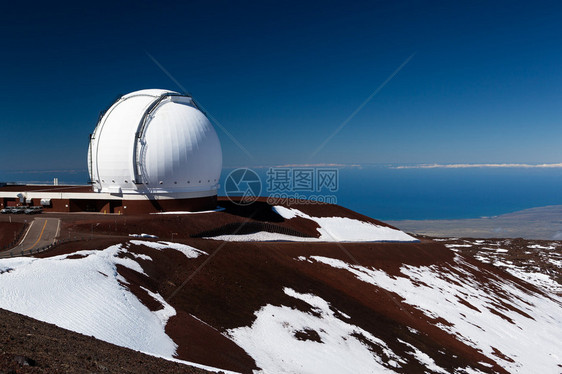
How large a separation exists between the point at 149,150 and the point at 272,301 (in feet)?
66.7

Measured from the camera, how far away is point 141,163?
33500 mm

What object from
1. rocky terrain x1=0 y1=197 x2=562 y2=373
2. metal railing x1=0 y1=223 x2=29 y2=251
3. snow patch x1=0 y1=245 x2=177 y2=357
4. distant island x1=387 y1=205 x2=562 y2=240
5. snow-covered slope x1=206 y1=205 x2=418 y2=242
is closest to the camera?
snow patch x1=0 y1=245 x2=177 y2=357

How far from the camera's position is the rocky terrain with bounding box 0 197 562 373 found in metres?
13.1

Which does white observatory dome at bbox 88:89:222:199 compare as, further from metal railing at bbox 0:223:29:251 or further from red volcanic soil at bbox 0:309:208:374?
red volcanic soil at bbox 0:309:208:374

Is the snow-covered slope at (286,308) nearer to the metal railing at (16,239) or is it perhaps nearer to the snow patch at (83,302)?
the snow patch at (83,302)

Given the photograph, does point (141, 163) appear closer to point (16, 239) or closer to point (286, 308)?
point (16, 239)

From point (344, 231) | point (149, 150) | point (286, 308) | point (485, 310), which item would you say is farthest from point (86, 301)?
point (344, 231)

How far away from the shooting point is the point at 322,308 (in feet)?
69.0

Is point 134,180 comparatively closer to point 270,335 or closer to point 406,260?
point 270,335

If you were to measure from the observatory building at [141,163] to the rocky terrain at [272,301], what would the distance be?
326 cm

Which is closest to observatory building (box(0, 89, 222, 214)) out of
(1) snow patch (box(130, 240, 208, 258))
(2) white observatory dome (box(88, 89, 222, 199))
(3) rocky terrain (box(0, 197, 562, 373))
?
(2) white observatory dome (box(88, 89, 222, 199))

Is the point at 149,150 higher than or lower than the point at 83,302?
higher

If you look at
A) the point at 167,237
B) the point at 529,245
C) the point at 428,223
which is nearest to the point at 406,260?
the point at 167,237

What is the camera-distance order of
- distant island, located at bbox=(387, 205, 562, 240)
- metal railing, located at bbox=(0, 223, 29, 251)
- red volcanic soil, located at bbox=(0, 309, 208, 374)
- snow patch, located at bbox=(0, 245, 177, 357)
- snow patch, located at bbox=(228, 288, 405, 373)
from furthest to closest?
distant island, located at bbox=(387, 205, 562, 240) < metal railing, located at bbox=(0, 223, 29, 251) < snow patch, located at bbox=(228, 288, 405, 373) < snow patch, located at bbox=(0, 245, 177, 357) < red volcanic soil, located at bbox=(0, 309, 208, 374)
